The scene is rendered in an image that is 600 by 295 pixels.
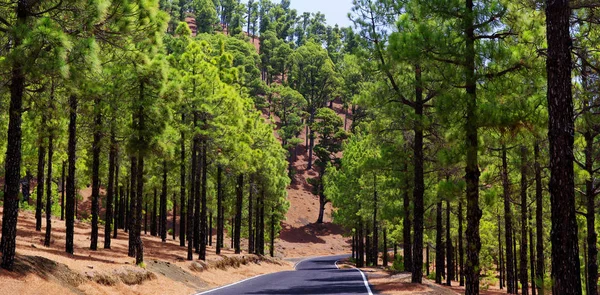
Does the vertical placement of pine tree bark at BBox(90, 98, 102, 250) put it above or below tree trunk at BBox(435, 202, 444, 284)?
above

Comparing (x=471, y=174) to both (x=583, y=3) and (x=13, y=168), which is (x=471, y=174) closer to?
(x=583, y=3)

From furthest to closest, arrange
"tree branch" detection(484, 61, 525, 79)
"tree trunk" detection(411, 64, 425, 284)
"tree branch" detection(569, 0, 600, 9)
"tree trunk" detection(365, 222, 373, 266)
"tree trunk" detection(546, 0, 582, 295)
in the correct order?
1. "tree trunk" detection(365, 222, 373, 266)
2. "tree trunk" detection(411, 64, 425, 284)
3. "tree branch" detection(484, 61, 525, 79)
4. "tree branch" detection(569, 0, 600, 9)
5. "tree trunk" detection(546, 0, 582, 295)

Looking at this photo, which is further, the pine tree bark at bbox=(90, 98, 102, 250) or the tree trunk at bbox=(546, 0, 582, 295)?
the pine tree bark at bbox=(90, 98, 102, 250)

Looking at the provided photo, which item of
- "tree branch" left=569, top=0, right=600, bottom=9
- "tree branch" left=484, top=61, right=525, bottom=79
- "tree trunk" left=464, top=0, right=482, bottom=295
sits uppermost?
"tree branch" left=569, top=0, right=600, bottom=9

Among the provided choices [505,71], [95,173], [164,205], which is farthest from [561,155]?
[164,205]

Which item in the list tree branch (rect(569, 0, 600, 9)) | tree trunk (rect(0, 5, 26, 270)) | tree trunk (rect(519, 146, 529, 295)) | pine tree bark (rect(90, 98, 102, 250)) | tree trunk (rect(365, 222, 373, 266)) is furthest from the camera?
tree trunk (rect(365, 222, 373, 266))

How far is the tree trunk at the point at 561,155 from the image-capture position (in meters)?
8.95

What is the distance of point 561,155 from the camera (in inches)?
360

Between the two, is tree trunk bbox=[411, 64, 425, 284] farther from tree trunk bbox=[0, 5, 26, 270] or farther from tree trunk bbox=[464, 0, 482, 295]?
tree trunk bbox=[0, 5, 26, 270]

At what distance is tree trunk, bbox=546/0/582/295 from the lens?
895 centimetres

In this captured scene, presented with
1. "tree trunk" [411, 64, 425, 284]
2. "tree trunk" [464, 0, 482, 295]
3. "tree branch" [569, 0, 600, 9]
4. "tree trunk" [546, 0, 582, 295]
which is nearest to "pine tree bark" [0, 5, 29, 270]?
"tree trunk" [464, 0, 482, 295]

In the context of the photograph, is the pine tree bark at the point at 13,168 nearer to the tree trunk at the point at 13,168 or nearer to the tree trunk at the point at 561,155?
the tree trunk at the point at 13,168

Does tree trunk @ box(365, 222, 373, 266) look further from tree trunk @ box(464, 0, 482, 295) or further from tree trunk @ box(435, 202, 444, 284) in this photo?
tree trunk @ box(464, 0, 482, 295)

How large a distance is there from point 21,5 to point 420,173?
16573 mm
